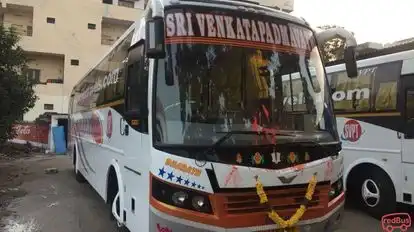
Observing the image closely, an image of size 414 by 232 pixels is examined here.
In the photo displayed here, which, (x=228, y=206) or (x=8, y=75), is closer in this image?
(x=228, y=206)

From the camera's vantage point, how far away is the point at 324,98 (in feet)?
15.2

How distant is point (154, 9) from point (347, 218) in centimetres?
553

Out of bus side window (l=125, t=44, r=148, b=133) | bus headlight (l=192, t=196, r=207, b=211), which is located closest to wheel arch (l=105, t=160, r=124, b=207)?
bus side window (l=125, t=44, r=148, b=133)

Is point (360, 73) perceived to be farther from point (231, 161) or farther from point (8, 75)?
point (8, 75)

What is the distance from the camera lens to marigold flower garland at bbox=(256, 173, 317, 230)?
378cm

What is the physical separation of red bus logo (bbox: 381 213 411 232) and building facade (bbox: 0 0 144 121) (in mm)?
28938

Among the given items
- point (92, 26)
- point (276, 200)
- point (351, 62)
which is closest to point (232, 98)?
point (276, 200)

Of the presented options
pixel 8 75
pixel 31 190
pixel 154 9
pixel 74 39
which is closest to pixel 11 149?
pixel 8 75

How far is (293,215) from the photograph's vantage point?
3.94m

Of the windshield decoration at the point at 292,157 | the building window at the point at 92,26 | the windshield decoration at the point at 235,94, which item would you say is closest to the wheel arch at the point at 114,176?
the windshield decoration at the point at 235,94

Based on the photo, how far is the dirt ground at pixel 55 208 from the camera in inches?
271

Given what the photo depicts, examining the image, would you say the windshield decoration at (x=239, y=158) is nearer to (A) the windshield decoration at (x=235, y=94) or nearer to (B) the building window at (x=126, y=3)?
(A) the windshield decoration at (x=235, y=94)

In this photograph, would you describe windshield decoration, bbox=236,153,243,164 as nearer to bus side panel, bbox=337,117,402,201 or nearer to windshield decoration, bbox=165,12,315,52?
windshield decoration, bbox=165,12,315,52

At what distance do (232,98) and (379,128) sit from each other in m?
4.60
